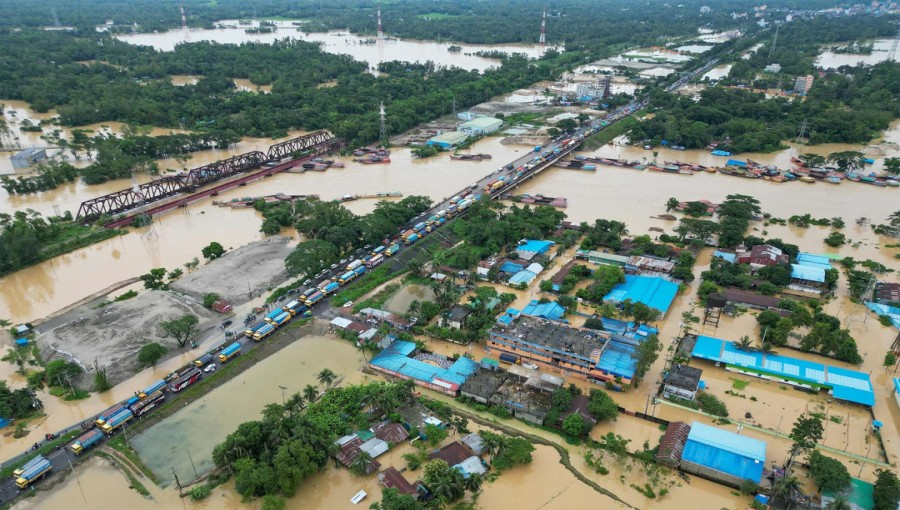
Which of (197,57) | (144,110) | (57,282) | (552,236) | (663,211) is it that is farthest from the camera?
(197,57)

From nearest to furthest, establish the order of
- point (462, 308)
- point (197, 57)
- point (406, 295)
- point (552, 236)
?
point (462, 308) → point (406, 295) → point (552, 236) → point (197, 57)

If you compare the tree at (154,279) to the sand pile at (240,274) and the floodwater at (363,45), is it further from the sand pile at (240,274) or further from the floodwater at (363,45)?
the floodwater at (363,45)

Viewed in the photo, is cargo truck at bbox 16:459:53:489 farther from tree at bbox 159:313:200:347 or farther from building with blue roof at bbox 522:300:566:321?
building with blue roof at bbox 522:300:566:321

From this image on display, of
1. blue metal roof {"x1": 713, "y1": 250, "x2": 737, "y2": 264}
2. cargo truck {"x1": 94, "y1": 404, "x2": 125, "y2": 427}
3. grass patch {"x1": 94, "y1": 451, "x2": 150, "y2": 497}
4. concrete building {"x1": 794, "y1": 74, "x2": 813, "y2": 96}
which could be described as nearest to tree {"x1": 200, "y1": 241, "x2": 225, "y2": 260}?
cargo truck {"x1": 94, "y1": 404, "x2": 125, "y2": 427}

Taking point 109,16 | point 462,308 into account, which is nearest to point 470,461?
point 462,308

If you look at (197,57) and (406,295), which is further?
(197,57)

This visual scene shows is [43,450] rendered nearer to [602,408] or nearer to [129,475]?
[129,475]

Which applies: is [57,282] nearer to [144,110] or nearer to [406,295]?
[406,295]
